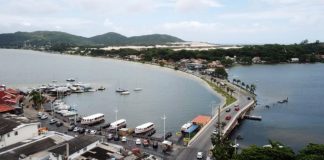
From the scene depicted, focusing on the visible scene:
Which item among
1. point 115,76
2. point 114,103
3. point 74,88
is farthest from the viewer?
point 115,76

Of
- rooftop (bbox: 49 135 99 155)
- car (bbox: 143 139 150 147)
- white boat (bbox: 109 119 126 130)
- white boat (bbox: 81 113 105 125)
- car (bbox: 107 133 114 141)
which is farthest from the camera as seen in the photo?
white boat (bbox: 81 113 105 125)

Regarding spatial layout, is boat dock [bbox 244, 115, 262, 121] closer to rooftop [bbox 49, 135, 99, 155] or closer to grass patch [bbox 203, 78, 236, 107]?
grass patch [bbox 203, 78, 236, 107]

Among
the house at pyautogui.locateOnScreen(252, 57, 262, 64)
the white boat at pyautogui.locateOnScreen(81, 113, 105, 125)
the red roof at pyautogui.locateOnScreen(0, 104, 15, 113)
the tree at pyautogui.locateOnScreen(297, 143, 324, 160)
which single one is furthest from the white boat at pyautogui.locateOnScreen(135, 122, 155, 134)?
the house at pyautogui.locateOnScreen(252, 57, 262, 64)

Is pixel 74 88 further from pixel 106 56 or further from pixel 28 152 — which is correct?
pixel 106 56

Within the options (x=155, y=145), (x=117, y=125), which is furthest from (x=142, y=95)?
(x=155, y=145)

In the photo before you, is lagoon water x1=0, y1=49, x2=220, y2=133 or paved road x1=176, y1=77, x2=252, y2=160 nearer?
paved road x1=176, y1=77, x2=252, y2=160

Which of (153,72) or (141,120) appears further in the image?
(153,72)

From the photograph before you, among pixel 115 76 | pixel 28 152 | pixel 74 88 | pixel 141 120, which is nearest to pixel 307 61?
pixel 115 76
